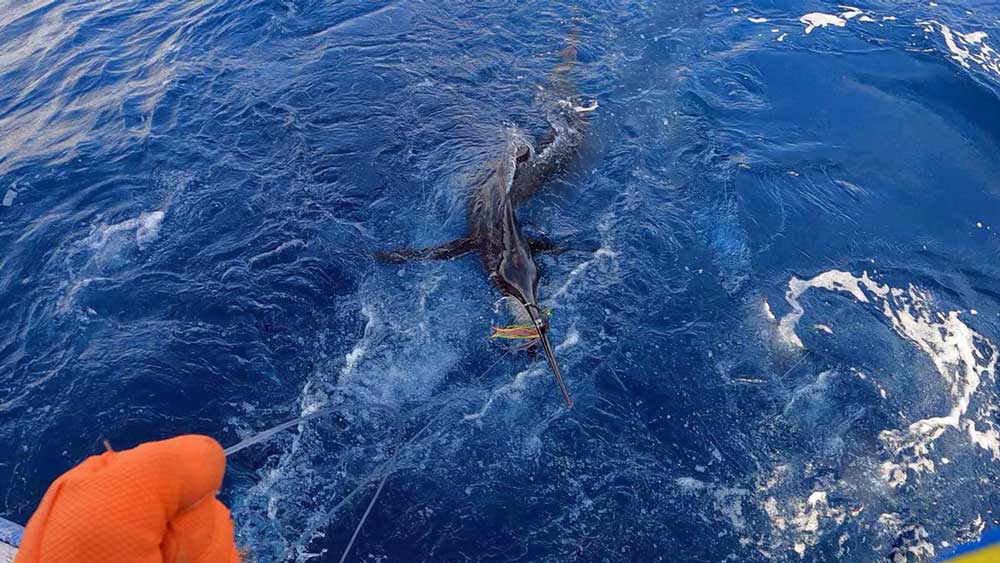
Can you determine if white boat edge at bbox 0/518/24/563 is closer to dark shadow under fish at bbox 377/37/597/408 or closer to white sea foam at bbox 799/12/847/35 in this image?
dark shadow under fish at bbox 377/37/597/408

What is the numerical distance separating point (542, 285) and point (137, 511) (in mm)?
6036

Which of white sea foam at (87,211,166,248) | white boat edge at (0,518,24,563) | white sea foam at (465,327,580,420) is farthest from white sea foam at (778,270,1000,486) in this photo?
white sea foam at (87,211,166,248)

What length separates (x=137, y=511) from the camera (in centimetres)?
248

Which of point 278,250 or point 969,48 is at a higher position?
point 278,250

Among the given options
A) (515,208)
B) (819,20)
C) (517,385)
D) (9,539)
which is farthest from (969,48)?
(9,539)

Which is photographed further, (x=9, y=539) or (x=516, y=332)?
(x=516, y=332)

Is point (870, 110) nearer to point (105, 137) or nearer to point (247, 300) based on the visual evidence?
point (247, 300)

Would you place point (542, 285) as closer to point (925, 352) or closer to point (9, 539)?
point (925, 352)

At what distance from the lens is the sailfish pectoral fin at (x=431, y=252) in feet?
27.0

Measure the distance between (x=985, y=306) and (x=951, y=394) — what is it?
67.6 inches

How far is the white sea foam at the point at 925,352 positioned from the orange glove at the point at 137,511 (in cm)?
644

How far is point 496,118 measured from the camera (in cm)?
1096

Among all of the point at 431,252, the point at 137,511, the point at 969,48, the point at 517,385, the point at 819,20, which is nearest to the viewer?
the point at 137,511

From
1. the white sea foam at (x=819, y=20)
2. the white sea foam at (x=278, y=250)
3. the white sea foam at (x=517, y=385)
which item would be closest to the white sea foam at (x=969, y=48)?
the white sea foam at (x=819, y=20)
